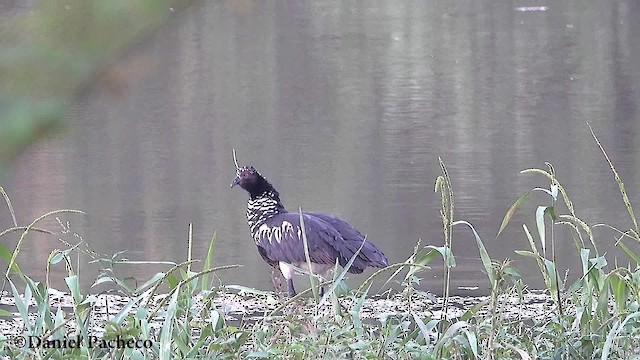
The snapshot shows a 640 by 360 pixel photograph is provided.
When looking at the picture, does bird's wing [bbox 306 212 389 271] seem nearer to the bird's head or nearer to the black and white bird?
the black and white bird

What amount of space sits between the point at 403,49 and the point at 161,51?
1139 cm

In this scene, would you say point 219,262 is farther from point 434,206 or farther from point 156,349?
point 156,349

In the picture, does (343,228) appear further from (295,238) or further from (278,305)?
(278,305)

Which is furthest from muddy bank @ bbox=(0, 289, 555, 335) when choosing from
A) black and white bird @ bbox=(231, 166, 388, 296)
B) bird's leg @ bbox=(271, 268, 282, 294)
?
black and white bird @ bbox=(231, 166, 388, 296)

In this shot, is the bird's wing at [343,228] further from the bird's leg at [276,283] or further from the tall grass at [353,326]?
the tall grass at [353,326]

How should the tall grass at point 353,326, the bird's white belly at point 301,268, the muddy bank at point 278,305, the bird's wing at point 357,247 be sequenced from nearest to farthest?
the tall grass at point 353,326
the muddy bank at point 278,305
the bird's wing at point 357,247
the bird's white belly at point 301,268

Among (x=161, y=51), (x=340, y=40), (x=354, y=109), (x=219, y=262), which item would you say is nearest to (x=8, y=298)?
(x=219, y=262)

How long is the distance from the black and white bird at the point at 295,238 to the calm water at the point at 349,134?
35 centimetres

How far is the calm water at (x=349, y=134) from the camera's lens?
4660mm

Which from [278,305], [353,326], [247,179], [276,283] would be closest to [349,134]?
[247,179]

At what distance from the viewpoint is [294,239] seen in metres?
3.88

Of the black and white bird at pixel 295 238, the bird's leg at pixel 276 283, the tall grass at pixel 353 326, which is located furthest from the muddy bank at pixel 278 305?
the tall grass at pixel 353 326

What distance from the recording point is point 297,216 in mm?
4031

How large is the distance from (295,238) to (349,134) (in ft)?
12.4
